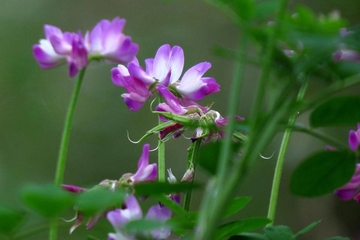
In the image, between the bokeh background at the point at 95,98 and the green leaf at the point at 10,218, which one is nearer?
the green leaf at the point at 10,218

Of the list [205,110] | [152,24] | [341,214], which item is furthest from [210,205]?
[152,24]

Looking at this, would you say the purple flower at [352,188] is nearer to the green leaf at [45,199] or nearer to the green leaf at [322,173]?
the green leaf at [322,173]

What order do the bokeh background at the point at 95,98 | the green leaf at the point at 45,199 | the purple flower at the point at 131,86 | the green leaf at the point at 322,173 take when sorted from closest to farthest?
the green leaf at the point at 45,199 → the green leaf at the point at 322,173 → the purple flower at the point at 131,86 → the bokeh background at the point at 95,98

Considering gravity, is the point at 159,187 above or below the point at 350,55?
below

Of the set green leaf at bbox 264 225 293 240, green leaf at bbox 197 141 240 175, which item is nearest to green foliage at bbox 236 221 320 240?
green leaf at bbox 264 225 293 240

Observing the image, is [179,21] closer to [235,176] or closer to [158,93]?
[158,93]

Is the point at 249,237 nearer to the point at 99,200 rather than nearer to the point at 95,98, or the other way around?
the point at 99,200

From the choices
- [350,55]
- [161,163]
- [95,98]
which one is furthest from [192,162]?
[95,98]

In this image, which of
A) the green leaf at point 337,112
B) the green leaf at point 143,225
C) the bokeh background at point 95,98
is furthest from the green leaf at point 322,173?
the bokeh background at point 95,98
